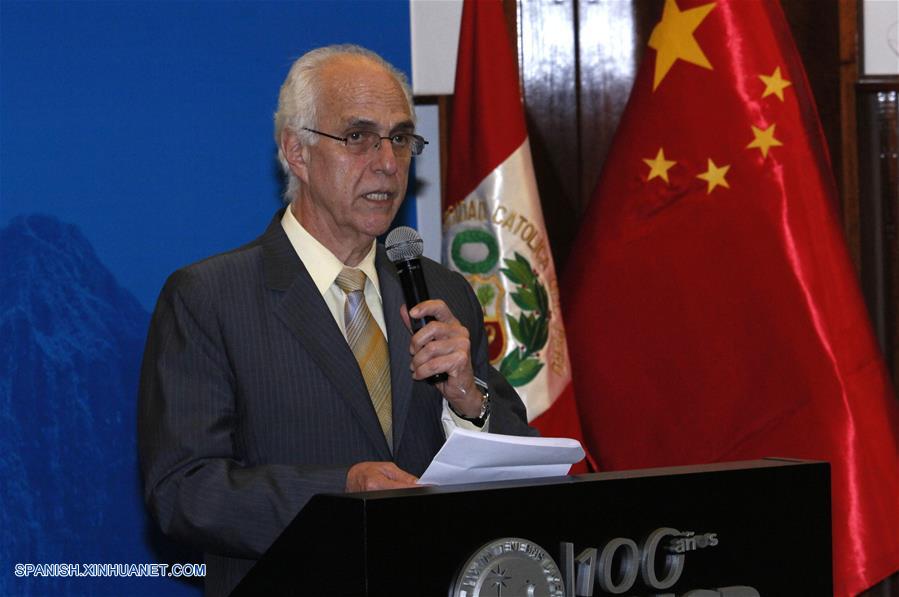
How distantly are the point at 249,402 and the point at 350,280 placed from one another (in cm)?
35

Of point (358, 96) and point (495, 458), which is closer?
point (495, 458)

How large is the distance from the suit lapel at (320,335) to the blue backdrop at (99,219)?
1.04 meters

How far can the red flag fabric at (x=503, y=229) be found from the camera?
3.29m

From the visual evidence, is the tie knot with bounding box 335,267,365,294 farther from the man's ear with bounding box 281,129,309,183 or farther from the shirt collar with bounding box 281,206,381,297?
the man's ear with bounding box 281,129,309,183

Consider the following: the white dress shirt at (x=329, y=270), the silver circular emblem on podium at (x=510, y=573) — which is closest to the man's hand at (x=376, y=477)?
the silver circular emblem on podium at (x=510, y=573)

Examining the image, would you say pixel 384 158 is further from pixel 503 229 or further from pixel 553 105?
pixel 553 105

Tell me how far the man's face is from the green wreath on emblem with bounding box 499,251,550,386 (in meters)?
1.07

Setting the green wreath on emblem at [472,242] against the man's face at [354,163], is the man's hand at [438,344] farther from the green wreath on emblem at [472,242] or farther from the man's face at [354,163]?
the green wreath on emblem at [472,242]

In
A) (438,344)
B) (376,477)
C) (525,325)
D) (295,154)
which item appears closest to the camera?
(376,477)

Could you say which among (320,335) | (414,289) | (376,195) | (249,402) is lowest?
(249,402)

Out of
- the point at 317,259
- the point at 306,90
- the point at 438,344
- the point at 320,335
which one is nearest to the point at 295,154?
the point at 306,90

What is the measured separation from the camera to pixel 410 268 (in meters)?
1.90

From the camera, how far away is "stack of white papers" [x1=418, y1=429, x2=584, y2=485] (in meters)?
1.46

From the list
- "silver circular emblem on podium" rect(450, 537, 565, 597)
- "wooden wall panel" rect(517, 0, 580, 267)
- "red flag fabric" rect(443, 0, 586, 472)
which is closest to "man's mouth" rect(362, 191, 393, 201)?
"silver circular emblem on podium" rect(450, 537, 565, 597)
